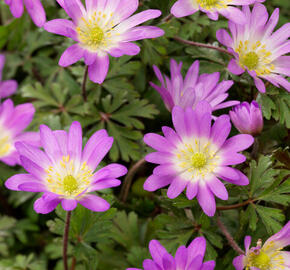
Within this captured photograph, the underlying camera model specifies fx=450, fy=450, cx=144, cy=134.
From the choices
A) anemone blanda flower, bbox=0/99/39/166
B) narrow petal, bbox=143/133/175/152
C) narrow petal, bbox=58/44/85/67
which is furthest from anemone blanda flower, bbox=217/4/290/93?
anemone blanda flower, bbox=0/99/39/166

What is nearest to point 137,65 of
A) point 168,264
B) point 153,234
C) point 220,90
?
point 220,90

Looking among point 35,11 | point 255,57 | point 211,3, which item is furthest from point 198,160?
point 35,11

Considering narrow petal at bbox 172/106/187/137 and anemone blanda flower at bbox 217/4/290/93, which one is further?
anemone blanda flower at bbox 217/4/290/93

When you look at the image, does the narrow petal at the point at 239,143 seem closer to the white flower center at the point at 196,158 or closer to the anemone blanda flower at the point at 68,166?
the white flower center at the point at 196,158

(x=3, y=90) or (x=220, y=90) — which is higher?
(x=3, y=90)

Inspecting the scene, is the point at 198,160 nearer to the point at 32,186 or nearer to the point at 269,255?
the point at 269,255

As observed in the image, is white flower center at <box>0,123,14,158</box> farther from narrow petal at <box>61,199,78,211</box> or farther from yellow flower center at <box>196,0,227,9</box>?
yellow flower center at <box>196,0,227,9</box>

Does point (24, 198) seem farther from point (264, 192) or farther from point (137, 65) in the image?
point (264, 192)
